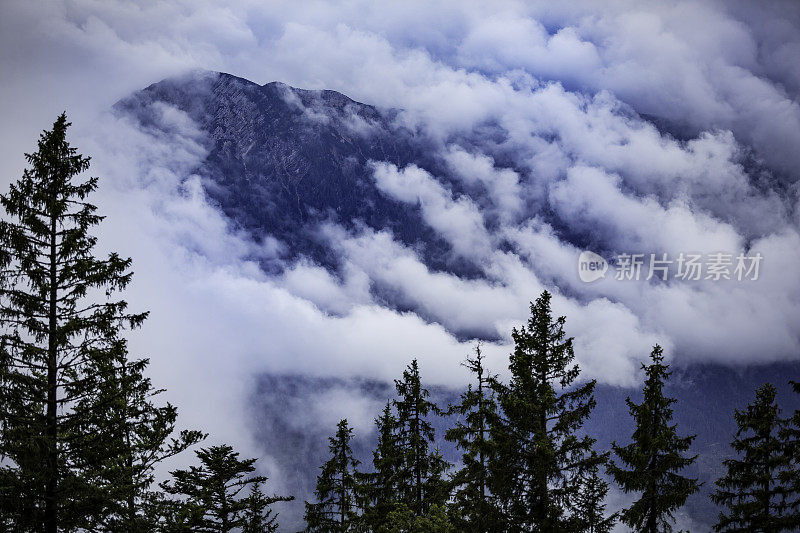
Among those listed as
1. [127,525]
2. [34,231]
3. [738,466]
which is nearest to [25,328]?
[34,231]

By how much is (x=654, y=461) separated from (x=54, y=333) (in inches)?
780

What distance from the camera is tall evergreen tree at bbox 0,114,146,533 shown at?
13.3m

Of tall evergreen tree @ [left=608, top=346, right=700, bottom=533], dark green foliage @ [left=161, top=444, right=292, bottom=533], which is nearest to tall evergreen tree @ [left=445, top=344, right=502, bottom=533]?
tall evergreen tree @ [left=608, top=346, right=700, bottom=533]

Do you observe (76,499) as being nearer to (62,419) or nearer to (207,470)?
(62,419)

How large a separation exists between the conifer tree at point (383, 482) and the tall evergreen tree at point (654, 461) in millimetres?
9306

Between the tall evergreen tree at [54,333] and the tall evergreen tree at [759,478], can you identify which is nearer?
the tall evergreen tree at [54,333]

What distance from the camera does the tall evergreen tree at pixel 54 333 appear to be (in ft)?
43.7

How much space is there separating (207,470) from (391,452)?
8.30 metres

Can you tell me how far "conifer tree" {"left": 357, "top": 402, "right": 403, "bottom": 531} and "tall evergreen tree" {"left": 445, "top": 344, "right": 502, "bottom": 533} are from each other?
394 cm

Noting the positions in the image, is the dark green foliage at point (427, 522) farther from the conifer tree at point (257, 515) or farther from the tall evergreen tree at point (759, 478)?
the tall evergreen tree at point (759, 478)

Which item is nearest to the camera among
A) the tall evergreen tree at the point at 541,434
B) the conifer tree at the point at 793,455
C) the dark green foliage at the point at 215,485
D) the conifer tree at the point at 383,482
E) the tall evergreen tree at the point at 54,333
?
the tall evergreen tree at the point at 54,333

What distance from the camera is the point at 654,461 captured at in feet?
69.5

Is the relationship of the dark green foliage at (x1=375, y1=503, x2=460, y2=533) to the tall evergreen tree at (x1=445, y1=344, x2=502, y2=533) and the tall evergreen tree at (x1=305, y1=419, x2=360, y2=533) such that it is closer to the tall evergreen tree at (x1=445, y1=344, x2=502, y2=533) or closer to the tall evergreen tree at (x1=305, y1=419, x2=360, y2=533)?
the tall evergreen tree at (x1=445, y1=344, x2=502, y2=533)

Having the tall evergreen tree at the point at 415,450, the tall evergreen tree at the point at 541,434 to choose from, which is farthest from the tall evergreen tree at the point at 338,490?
the tall evergreen tree at the point at 541,434
